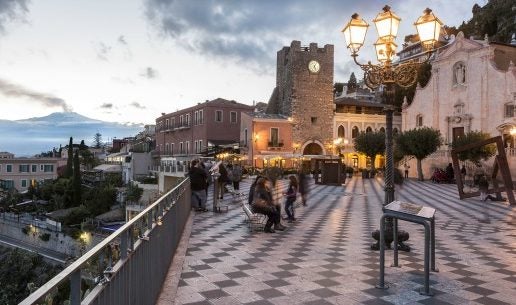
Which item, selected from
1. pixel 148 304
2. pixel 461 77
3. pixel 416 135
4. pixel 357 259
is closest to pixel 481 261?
pixel 357 259

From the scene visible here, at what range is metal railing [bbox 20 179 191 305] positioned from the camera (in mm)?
2234

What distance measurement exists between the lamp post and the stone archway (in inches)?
1509

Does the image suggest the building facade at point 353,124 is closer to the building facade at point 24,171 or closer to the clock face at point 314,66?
the clock face at point 314,66

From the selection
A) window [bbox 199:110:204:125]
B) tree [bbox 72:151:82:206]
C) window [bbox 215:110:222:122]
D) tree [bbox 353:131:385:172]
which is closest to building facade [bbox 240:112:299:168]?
window [bbox 215:110:222:122]

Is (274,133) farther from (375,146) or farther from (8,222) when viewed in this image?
(8,222)

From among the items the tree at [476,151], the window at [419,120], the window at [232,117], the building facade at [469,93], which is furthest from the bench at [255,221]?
the window at [232,117]

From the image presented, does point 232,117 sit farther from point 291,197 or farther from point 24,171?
point 291,197

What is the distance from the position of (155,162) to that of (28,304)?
198ft

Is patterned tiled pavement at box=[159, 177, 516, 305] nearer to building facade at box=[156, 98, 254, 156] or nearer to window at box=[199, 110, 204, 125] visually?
building facade at box=[156, 98, 254, 156]

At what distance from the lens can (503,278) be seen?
20.8 feet

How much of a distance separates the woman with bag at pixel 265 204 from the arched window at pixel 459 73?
112 ft

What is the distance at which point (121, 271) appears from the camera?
3.35m

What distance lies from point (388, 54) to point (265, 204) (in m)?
4.20

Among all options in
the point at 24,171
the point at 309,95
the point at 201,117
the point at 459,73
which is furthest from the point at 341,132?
the point at 24,171
